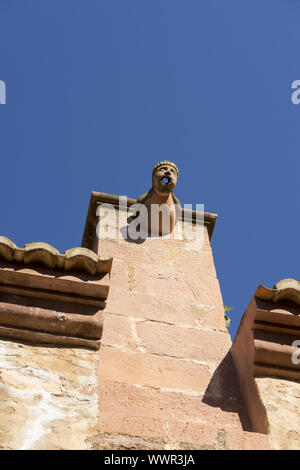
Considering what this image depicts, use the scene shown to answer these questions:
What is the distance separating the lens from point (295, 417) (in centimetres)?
301

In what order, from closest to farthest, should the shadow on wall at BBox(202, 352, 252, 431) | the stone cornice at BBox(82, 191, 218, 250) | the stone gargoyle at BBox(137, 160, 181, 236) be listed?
the shadow on wall at BBox(202, 352, 252, 431), the stone gargoyle at BBox(137, 160, 181, 236), the stone cornice at BBox(82, 191, 218, 250)

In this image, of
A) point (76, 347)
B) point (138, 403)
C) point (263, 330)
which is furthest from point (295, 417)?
point (76, 347)

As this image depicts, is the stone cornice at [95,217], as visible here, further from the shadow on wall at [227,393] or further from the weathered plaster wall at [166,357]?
the shadow on wall at [227,393]

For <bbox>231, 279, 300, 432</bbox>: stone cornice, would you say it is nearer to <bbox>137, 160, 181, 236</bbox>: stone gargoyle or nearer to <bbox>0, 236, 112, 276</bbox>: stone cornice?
<bbox>0, 236, 112, 276</bbox>: stone cornice

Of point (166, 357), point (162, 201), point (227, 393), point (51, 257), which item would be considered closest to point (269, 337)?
point (227, 393)

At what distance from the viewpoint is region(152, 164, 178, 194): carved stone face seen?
557cm

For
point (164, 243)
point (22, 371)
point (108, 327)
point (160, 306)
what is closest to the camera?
point (22, 371)

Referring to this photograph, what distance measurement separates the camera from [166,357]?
3.92m

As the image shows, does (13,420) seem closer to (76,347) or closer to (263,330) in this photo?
(76,347)

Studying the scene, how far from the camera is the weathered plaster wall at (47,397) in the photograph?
2.59 metres

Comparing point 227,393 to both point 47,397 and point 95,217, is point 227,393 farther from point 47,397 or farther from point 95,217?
point 95,217

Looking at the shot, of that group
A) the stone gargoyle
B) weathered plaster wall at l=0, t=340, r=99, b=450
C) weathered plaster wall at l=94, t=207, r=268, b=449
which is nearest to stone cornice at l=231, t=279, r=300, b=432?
weathered plaster wall at l=94, t=207, r=268, b=449

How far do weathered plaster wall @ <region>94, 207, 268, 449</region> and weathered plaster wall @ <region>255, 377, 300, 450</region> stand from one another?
0.28 ft
